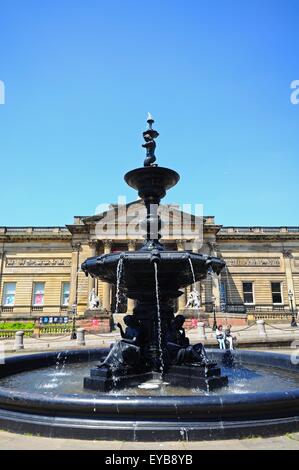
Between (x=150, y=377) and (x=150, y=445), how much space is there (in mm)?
3253

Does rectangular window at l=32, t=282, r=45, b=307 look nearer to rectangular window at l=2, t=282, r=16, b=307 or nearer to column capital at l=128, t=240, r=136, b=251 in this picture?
rectangular window at l=2, t=282, r=16, b=307

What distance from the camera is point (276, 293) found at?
4784 centimetres

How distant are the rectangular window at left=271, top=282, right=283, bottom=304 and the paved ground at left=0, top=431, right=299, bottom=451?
153ft

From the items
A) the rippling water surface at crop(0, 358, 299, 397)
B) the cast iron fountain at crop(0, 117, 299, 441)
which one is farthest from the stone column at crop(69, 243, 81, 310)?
the rippling water surface at crop(0, 358, 299, 397)

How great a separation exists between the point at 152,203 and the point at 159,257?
201cm

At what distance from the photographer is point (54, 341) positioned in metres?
24.6

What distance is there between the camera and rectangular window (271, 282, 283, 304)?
47.7 m

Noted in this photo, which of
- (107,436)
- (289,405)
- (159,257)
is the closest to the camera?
(107,436)

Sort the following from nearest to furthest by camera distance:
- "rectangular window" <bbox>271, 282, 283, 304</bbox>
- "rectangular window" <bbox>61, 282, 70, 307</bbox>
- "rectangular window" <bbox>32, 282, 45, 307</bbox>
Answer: "rectangular window" <bbox>61, 282, 70, 307</bbox> < "rectangular window" <bbox>32, 282, 45, 307</bbox> < "rectangular window" <bbox>271, 282, 283, 304</bbox>

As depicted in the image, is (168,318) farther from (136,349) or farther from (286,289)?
(286,289)

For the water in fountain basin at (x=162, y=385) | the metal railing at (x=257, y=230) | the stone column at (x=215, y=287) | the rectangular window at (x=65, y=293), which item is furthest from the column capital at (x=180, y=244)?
the water in fountain basin at (x=162, y=385)

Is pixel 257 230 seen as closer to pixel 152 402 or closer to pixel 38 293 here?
pixel 38 293
